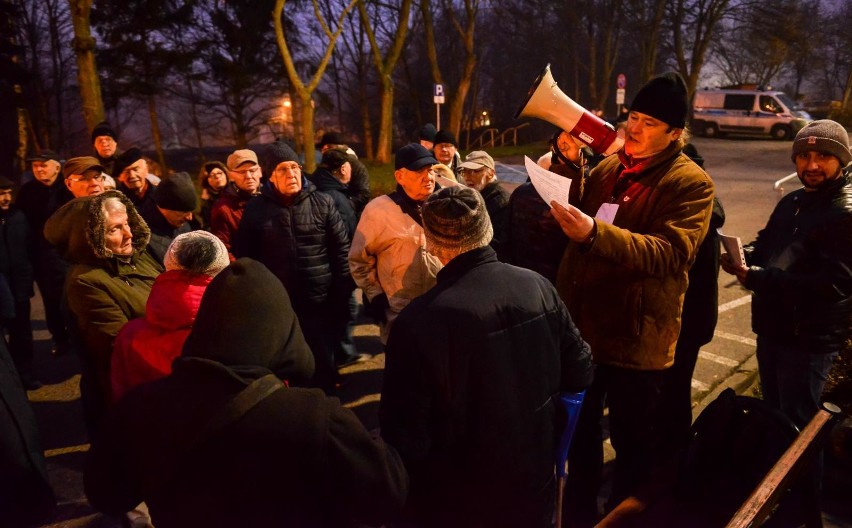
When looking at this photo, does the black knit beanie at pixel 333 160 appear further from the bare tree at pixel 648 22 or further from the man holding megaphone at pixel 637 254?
the bare tree at pixel 648 22

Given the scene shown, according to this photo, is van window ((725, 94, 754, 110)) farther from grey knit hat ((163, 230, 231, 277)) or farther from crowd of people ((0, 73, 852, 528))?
grey knit hat ((163, 230, 231, 277))

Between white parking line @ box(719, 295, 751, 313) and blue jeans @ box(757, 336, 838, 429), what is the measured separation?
349 cm

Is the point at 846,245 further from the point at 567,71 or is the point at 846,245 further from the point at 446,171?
the point at 567,71

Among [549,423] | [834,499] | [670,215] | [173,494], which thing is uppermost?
[670,215]

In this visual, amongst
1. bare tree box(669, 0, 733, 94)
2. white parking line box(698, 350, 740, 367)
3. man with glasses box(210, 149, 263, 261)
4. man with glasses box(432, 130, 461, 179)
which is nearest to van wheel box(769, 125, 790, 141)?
bare tree box(669, 0, 733, 94)

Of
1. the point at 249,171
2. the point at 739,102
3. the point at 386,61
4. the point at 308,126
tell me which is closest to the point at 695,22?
the point at 739,102

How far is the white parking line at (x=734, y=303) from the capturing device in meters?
6.30

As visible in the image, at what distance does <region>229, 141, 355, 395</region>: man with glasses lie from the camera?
401cm

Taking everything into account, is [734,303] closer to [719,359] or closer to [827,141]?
[719,359]

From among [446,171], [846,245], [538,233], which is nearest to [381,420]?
[538,233]

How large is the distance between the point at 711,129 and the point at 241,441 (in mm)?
29252

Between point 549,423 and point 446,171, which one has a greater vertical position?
point 446,171

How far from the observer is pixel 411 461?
198 centimetres

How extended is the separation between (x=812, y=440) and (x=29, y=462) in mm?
3016
